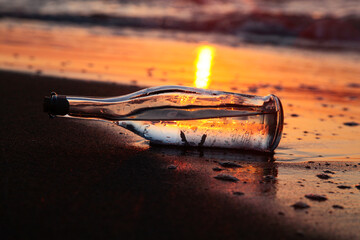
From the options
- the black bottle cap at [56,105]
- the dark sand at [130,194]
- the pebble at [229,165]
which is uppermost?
the black bottle cap at [56,105]

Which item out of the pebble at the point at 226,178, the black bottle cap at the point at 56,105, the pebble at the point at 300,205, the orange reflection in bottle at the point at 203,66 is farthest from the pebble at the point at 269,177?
the orange reflection in bottle at the point at 203,66

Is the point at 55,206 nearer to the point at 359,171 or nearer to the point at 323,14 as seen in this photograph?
the point at 359,171

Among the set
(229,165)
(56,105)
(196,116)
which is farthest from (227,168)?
(56,105)

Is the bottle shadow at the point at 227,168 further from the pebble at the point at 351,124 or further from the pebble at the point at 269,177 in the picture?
the pebble at the point at 351,124

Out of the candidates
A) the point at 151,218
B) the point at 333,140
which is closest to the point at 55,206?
the point at 151,218

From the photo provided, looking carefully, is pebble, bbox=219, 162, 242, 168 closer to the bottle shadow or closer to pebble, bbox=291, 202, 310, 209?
the bottle shadow

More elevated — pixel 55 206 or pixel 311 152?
pixel 311 152

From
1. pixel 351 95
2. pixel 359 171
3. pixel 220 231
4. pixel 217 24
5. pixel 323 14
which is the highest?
pixel 323 14

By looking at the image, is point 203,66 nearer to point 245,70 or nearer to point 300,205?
point 245,70
